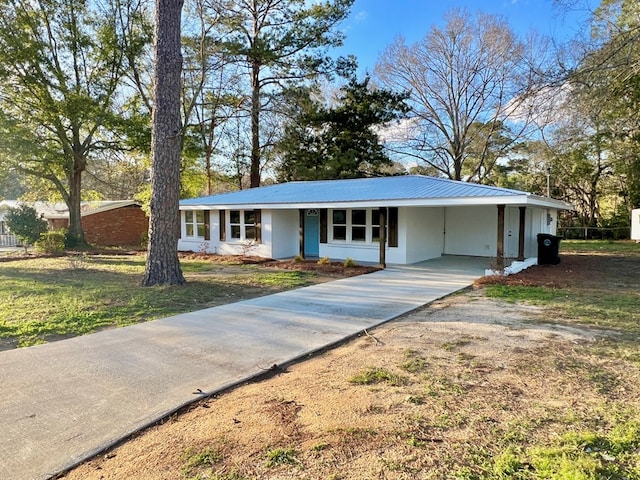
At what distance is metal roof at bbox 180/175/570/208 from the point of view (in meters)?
10.4

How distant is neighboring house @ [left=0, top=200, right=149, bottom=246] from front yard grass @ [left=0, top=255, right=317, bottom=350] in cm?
1087

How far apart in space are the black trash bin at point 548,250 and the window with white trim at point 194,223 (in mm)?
13792

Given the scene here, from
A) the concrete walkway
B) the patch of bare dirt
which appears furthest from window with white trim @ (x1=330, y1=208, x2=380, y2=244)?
the patch of bare dirt

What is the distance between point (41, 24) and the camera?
18250 mm

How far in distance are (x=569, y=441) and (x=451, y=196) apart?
8561mm

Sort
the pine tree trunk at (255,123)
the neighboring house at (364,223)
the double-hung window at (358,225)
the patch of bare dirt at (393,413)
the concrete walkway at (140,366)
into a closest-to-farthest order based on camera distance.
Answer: the patch of bare dirt at (393,413) < the concrete walkway at (140,366) < the neighboring house at (364,223) < the double-hung window at (358,225) < the pine tree trunk at (255,123)

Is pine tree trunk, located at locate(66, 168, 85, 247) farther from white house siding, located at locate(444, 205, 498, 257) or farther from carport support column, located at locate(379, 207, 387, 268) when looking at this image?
white house siding, located at locate(444, 205, 498, 257)

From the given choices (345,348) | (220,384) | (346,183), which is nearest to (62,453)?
(220,384)

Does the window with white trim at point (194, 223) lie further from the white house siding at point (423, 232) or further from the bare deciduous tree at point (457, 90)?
the bare deciduous tree at point (457, 90)

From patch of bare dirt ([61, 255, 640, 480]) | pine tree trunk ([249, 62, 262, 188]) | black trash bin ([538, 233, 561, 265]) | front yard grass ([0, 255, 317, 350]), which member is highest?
pine tree trunk ([249, 62, 262, 188])

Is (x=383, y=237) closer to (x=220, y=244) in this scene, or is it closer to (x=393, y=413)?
(x=220, y=244)

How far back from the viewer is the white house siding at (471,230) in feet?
50.2

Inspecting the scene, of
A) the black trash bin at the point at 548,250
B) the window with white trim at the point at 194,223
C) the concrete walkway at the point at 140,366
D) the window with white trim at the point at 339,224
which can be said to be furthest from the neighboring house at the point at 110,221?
the black trash bin at the point at 548,250

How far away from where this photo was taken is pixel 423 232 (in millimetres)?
14602
